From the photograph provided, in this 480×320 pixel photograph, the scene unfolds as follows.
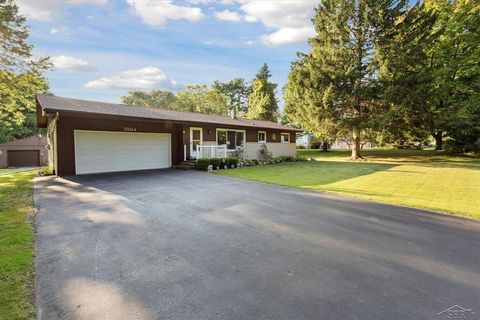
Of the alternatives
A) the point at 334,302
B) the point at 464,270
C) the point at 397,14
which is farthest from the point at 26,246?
the point at 397,14

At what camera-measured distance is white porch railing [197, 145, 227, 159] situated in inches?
602

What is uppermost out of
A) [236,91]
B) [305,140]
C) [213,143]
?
[236,91]

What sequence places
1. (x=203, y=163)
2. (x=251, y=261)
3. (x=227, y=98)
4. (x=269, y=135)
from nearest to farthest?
(x=251, y=261)
(x=203, y=163)
(x=269, y=135)
(x=227, y=98)

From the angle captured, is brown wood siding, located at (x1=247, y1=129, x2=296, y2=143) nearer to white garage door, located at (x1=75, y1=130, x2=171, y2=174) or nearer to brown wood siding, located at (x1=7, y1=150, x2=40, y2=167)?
white garage door, located at (x1=75, y1=130, x2=171, y2=174)

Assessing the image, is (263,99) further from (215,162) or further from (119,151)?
(119,151)

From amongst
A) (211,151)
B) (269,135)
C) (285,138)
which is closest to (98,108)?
(211,151)

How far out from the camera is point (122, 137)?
13312 millimetres

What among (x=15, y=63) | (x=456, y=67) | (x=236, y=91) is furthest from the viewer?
(x=236, y=91)

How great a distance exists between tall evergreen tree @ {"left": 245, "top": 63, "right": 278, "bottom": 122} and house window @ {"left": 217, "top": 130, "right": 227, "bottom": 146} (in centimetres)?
1723

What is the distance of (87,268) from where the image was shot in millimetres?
3352

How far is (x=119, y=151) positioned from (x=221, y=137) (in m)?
6.55

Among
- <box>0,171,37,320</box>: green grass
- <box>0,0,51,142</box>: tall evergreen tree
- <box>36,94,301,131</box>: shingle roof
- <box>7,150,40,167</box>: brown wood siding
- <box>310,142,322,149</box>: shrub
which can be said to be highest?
<box>0,0,51,142</box>: tall evergreen tree

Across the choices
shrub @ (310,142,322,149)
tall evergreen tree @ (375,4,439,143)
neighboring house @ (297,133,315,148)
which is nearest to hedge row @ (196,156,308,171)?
tall evergreen tree @ (375,4,439,143)

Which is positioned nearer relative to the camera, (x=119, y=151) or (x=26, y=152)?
(x=119, y=151)
